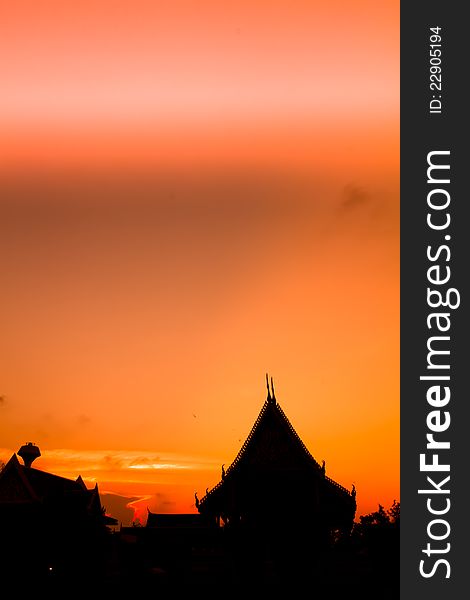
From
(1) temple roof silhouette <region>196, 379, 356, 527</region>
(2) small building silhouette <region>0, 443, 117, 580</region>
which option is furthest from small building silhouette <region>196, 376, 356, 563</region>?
(2) small building silhouette <region>0, 443, 117, 580</region>

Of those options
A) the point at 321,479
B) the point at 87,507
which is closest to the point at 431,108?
the point at 321,479

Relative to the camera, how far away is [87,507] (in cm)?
3466

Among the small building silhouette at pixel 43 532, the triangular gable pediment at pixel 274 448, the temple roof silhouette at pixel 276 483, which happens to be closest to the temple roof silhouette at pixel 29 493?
the small building silhouette at pixel 43 532

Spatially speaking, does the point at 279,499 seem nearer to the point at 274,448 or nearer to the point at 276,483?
the point at 276,483

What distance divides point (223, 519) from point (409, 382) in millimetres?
18544

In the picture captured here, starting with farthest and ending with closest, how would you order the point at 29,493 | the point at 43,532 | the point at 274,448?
1. the point at 274,448
2. the point at 29,493
3. the point at 43,532

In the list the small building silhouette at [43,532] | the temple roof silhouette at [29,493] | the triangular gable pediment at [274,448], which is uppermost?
the triangular gable pediment at [274,448]

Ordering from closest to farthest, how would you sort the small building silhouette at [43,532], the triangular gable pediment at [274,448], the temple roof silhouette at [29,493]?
the small building silhouette at [43,532], the temple roof silhouette at [29,493], the triangular gable pediment at [274,448]

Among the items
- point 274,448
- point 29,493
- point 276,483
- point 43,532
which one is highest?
point 274,448

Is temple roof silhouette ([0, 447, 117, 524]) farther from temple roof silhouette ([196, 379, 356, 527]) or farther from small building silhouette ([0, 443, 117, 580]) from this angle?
temple roof silhouette ([196, 379, 356, 527])

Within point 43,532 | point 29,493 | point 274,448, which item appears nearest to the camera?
point 43,532

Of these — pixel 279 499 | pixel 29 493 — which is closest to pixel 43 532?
pixel 29 493

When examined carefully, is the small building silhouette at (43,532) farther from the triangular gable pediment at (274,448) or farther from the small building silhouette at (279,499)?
the triangular gable pediment at (274,448)

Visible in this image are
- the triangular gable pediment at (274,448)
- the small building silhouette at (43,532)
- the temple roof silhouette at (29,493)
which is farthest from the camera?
the triangular gable pediment at (274,448)
